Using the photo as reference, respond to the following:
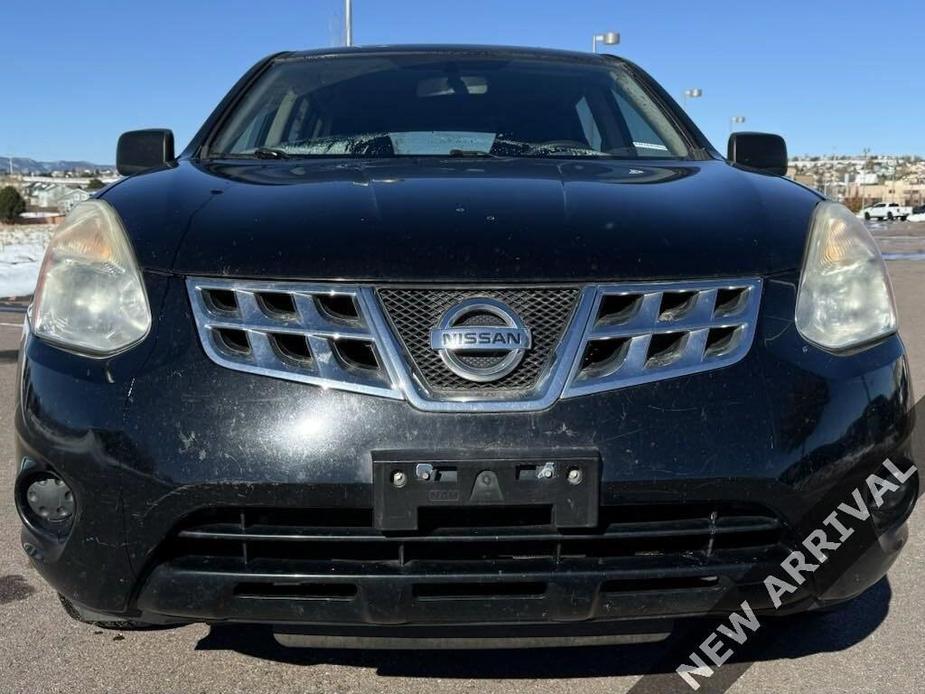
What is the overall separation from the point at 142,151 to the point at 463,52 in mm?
1232

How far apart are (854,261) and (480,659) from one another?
1272mm

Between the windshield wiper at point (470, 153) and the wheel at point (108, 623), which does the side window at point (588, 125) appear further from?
the wheel at point (108, 623)

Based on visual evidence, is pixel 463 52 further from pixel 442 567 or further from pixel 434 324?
pixel 442 567

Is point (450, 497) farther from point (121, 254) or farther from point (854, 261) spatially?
point (854, 261)

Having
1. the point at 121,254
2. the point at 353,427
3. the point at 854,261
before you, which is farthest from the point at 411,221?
the point at 854,261

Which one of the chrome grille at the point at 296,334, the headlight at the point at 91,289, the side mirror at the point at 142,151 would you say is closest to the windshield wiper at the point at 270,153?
the side mirror at the point at 142,151

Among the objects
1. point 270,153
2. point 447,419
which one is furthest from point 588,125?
point 447,419

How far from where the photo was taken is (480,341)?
1.98m

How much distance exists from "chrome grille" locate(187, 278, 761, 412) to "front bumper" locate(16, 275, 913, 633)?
33 mm

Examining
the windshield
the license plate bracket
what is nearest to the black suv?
the license plate bracket

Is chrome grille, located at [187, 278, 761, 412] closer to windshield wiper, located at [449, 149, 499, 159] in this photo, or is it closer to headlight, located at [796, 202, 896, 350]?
headlight, located at [796, 202, 896, 350]

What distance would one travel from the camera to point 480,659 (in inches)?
99.7

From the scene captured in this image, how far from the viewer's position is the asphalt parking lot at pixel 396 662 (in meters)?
2.40

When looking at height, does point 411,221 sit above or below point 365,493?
above
